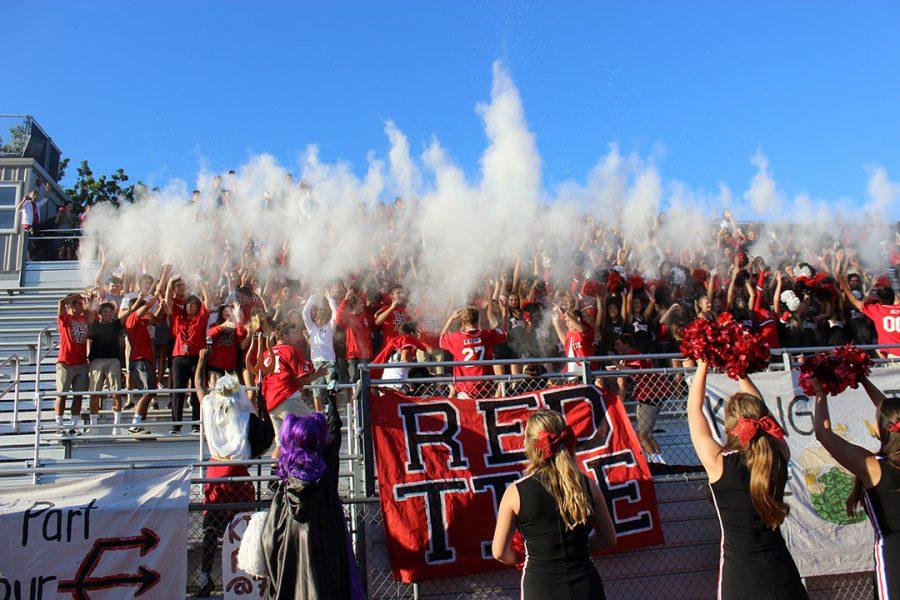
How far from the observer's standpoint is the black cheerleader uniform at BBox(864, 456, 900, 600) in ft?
11.9

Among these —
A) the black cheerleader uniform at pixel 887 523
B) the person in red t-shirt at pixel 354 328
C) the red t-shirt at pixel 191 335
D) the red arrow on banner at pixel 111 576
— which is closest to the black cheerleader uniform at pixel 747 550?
the black cheerleader uniform at pixel 887 523

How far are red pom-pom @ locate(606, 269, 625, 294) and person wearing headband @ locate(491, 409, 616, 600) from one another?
7308 mm

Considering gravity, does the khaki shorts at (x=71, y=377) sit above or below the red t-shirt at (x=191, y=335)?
below

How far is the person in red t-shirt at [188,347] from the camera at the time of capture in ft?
31.9

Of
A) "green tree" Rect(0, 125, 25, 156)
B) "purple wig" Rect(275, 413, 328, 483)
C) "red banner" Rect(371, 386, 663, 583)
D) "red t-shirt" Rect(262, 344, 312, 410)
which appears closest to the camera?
"purple wig" Rect(275, 413, 328, 483)

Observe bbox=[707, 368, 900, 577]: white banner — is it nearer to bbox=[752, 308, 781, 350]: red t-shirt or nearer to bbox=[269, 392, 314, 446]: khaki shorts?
bbox=[752, 308, 781, 350]: red t-shirt

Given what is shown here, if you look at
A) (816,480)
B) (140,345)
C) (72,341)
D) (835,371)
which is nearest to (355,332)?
(140,345)

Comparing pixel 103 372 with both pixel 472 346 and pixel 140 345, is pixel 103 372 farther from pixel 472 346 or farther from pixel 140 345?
pixel 472 346

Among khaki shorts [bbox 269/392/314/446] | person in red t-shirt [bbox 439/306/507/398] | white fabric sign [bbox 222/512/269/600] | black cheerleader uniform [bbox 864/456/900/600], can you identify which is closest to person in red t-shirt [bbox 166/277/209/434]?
khaki shorts [bbox 269/392/314/446]

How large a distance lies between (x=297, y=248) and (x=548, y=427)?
1042 cm

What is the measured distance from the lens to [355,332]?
10195mm

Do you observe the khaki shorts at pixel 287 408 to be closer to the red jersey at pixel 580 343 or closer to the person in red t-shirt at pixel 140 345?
the person in red t-shirt at pixel 140 345

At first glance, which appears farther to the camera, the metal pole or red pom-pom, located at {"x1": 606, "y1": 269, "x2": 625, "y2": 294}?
red pom-pom, located at {"x1": 606, "y1": 269, "x2": 625, "y2": 294}

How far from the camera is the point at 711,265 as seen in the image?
43.2 feet
